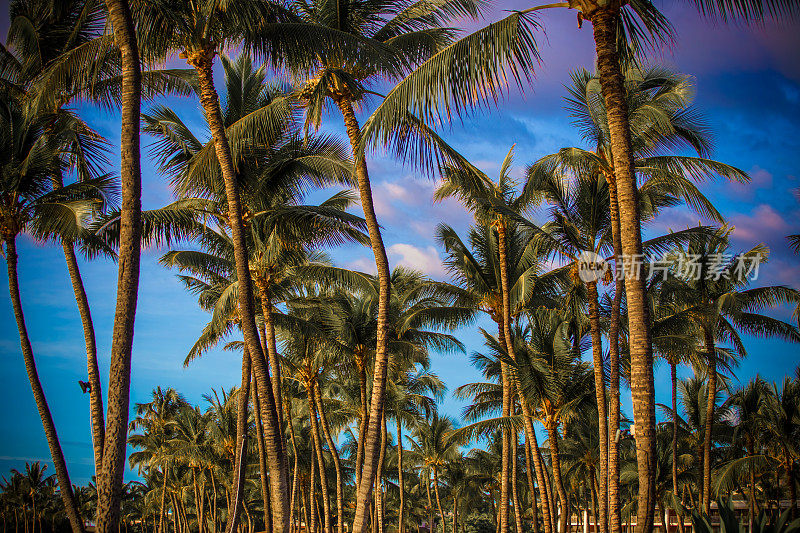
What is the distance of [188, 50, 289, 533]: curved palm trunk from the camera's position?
1096 cm

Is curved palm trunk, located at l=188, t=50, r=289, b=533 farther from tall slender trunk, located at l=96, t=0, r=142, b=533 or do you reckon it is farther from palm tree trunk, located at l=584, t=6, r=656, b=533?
palm tree trunk, located at l=584, t=6, r=656, b=533

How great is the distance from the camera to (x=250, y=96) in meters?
17.2

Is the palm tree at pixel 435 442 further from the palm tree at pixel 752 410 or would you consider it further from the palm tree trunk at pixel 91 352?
the palm tree trunk at pixel 91 352

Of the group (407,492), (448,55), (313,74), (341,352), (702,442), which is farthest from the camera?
(407,492)

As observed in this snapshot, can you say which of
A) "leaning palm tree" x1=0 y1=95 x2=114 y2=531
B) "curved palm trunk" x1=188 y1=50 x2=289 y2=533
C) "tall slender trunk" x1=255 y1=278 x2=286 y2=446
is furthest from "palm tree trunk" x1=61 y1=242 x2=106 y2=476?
"tall slender trunk" x1=255 y1=278 x2=286 y2=446

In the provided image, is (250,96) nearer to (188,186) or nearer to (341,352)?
(188,186)

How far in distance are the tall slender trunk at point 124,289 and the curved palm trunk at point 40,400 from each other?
481cm

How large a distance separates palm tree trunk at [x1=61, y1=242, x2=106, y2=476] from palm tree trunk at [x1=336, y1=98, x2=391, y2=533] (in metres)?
4.70

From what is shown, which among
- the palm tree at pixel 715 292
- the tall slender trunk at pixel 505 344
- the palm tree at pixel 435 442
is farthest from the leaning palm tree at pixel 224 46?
the palm tree at pixel 435 442

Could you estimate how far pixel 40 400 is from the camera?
41.7 feet

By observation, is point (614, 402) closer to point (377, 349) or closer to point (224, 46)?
point (377, 349)

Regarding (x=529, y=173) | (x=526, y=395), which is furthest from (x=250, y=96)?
(x=526, y=395)

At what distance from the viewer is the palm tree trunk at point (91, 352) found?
1159 centimetres

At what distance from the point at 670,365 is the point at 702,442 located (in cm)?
629
